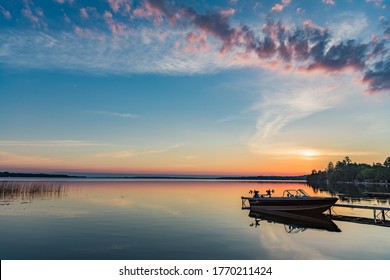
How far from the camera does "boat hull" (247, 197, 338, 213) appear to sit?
39.1 metres

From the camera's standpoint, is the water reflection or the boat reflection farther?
the water reflection

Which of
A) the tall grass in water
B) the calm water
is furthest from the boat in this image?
the tall grass in water

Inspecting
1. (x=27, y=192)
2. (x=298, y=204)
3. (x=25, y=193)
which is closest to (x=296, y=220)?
(x=298, y=204)

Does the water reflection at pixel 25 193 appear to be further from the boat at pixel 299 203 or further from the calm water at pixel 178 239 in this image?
the boat at pixel 299 203

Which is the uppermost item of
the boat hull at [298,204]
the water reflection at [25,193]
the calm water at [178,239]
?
the water reflection at [25,193]

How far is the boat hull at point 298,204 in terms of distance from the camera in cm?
3906

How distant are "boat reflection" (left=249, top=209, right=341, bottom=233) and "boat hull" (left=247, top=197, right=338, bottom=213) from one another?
69 cm

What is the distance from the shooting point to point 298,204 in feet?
133

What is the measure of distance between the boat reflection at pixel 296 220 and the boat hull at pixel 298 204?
2.26ft

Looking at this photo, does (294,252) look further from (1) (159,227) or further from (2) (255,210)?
(2) (255,210)

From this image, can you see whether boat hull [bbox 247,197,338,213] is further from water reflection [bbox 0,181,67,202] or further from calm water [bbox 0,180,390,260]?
water reflection [bbox 0,181,67,202]

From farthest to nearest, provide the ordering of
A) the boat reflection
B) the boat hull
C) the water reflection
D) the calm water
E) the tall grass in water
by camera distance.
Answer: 1. the tall grass in water
2. the water reflection
3. the boat hull
4. the boat reflection
5. the calm water

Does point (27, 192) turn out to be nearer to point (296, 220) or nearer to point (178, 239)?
point (178, 239)

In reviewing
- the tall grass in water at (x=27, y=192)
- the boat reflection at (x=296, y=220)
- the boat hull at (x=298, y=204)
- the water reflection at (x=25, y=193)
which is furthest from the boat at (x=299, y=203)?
the tall grass in water at (x=27, y=192)
